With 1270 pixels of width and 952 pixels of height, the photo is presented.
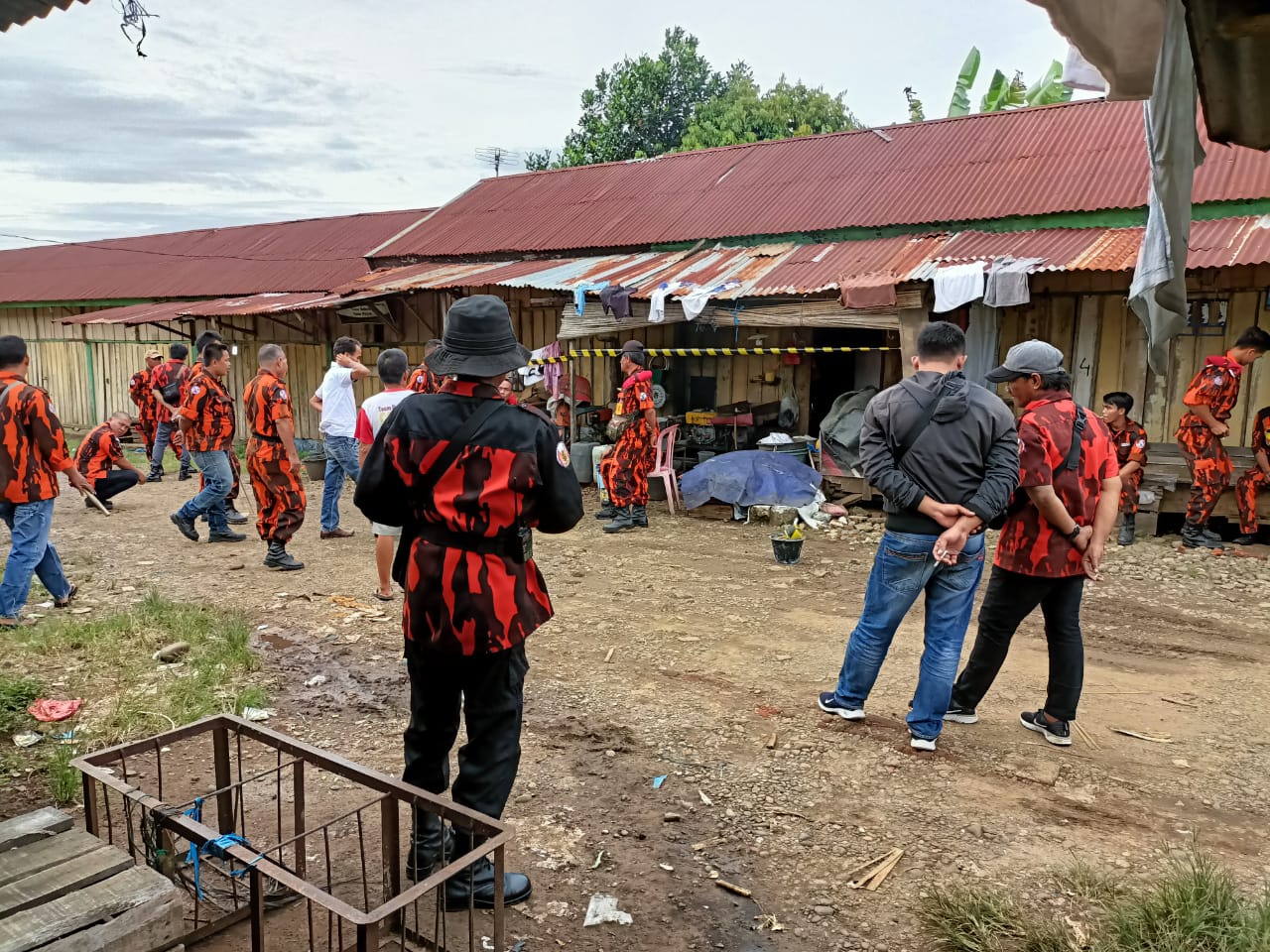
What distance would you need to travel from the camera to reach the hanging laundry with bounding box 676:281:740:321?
8.88 meters

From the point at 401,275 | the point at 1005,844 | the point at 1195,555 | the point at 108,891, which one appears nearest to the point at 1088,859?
the point at 1005,844

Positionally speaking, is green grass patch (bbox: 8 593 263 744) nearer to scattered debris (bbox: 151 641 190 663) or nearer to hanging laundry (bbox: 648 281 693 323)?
scattered debris (bbox: 151 641 190 663)

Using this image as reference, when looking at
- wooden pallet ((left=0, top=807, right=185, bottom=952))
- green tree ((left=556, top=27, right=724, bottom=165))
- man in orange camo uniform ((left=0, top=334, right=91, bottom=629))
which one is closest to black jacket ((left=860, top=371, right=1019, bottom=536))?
wooden pallet ((left=0, top=807, right=185, bottom=952))

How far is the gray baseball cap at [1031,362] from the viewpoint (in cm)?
381

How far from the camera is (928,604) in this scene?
151 inches

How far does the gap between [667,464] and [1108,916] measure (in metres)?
7.48

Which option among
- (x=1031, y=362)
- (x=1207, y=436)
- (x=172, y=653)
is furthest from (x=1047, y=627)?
(x=1207, y=436)

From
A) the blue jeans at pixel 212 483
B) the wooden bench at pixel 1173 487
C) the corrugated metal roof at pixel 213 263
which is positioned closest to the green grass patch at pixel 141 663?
the blue jeans at pixel 212 483

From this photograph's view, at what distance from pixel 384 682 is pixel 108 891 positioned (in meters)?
2.75

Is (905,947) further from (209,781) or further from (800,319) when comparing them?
(800,319)

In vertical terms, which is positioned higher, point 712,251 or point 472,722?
point 712,251

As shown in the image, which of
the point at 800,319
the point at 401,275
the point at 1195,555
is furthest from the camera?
the point at 401,275

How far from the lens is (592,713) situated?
14.6 feet

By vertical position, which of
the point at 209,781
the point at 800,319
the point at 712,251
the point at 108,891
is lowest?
the point at 209,781
